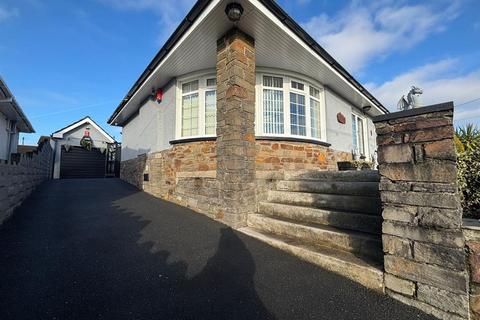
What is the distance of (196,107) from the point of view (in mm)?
6164

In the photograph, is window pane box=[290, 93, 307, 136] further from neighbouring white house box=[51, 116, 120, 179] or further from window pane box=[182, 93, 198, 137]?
neighbouring white house box=[51, 116, 120, 179]

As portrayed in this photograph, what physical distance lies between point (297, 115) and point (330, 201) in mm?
3407

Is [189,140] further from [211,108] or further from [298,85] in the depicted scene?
[298,85]

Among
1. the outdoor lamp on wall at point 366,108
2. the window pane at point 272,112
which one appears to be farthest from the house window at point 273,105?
the outdoor lamp on wall at point 366,108

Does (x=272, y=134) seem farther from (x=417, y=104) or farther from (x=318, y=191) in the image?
(x=417, y=104)

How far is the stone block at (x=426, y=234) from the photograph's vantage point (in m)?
1.78

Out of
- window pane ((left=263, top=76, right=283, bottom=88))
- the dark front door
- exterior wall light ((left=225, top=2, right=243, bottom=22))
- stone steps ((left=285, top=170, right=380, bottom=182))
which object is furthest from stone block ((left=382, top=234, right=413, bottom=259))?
the dark front door

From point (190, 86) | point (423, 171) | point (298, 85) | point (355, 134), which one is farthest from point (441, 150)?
point (355, 134)

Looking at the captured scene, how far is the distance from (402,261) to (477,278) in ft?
1.61

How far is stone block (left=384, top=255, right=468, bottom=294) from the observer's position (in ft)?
5.74

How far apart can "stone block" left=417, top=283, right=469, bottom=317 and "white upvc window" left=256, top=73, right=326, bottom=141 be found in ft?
14.0

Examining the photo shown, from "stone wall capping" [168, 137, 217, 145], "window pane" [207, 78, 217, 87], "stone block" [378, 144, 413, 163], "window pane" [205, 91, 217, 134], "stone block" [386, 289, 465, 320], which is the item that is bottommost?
"stone block" [386, 289, 465, 320]

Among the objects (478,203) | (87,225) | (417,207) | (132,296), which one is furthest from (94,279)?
(478,203)

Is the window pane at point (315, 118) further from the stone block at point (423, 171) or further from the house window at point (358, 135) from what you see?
the stone block at point (423, 171)
